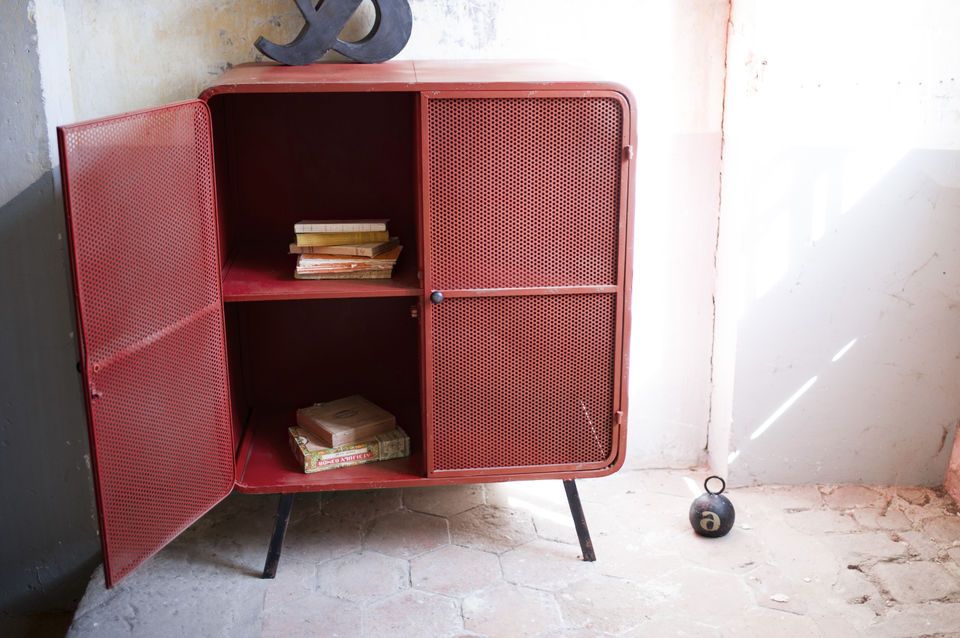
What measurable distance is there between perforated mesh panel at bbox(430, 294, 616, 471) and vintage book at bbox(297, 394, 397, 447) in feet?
0.98

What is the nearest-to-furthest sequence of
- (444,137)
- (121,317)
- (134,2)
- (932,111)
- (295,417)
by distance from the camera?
1. (121,317)
2. (444,137)
3. (134,2)
4. (932,111)
5. (295,417)

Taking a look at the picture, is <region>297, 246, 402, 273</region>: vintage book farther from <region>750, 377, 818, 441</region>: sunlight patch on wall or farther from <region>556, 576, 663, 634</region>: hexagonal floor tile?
<region>750, 377, 818, 441</region>: sunlight patch on wall

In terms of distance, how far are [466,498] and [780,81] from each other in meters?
1.76

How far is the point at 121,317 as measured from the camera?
2.17m

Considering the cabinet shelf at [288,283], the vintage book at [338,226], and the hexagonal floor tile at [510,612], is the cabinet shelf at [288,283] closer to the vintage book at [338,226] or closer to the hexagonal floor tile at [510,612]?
the vintage book at [338,226]

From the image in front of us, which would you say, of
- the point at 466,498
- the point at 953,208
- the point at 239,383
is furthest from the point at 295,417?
the point at 953,208

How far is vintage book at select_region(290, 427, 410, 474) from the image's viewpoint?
9.23ft

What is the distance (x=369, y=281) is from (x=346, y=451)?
54 centimetres

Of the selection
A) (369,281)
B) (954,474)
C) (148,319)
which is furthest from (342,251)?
(954,474)

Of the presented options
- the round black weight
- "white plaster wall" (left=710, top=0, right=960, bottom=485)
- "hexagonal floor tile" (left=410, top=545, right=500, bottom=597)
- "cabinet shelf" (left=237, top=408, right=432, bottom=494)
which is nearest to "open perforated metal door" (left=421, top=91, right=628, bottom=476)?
"cabinet shelf" (left=237, top=408, right=432, bottom=494)

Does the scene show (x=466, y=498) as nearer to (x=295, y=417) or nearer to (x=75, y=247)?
(x=295, y=417)

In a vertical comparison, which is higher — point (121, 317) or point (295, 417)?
point (121, 317)

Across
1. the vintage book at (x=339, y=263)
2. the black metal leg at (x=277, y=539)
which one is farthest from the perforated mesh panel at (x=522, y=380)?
the black metal leg at (x=277, y=539)

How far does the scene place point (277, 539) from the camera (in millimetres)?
2830
